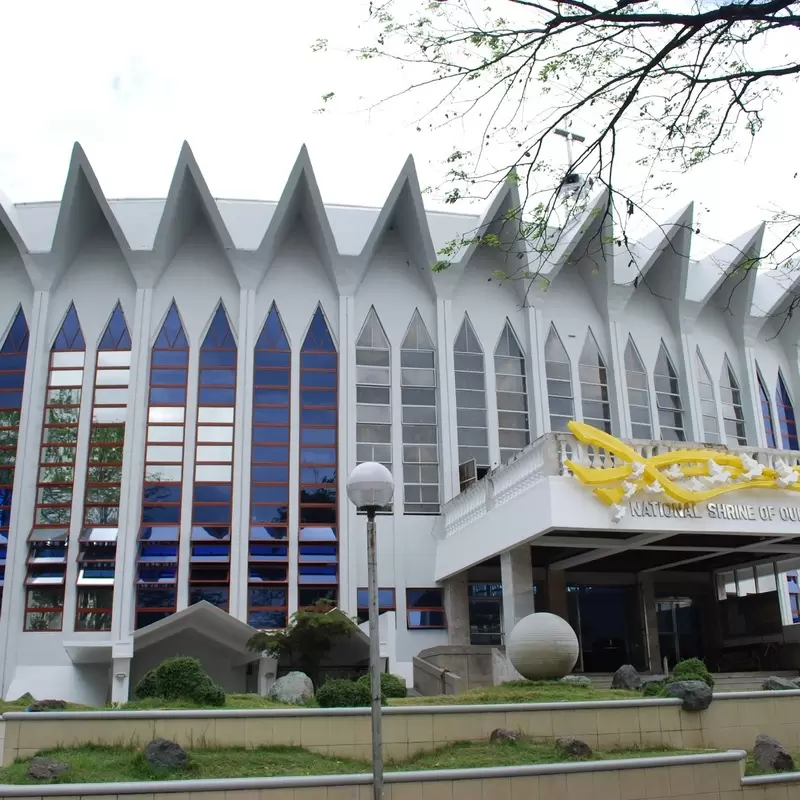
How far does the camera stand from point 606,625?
29141mm

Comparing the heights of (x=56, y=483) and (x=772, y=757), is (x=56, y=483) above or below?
above

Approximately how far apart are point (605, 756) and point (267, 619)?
1561cm

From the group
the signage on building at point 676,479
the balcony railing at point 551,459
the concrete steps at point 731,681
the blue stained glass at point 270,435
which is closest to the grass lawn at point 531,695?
the concrete steps at point 731,681

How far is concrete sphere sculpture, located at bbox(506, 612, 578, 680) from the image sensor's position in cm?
1692

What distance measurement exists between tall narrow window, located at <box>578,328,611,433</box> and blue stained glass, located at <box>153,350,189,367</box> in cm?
1299

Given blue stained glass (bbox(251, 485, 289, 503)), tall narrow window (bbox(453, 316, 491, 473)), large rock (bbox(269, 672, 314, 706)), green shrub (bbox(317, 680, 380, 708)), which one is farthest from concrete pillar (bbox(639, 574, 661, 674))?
green shrub (bbox(317, 680, 380, 708))

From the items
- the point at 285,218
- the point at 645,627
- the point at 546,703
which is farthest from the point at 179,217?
the point at 546,703

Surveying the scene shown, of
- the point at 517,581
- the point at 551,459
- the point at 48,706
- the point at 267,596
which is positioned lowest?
the point at 48,706

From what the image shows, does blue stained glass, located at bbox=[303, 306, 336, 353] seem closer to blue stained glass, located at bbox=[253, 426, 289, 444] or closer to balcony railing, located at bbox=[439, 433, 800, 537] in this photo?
blue stained glass, located at bbox=[253, 426, 289, 444]

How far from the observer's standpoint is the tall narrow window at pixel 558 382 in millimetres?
31172

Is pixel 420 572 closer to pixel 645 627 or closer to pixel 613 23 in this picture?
pixel 645 627

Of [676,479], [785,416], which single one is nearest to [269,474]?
[676,479]

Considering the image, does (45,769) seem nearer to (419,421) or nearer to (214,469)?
(214,469)

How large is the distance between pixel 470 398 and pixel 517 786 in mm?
19621
